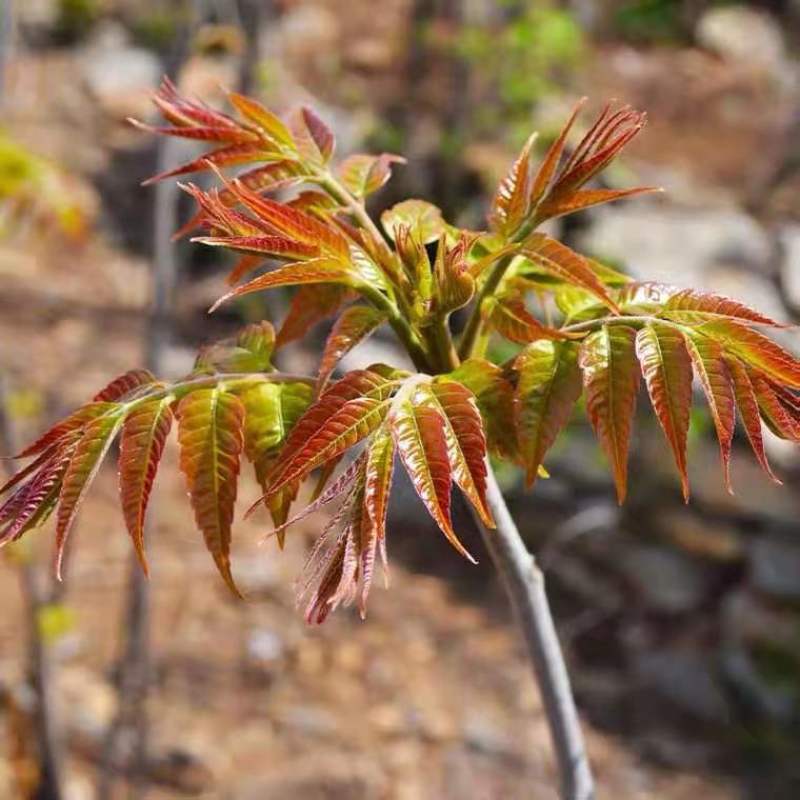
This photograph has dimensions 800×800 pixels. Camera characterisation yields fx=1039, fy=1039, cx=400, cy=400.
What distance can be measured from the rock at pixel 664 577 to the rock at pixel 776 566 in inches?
11.5

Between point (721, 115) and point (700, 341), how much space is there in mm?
9581

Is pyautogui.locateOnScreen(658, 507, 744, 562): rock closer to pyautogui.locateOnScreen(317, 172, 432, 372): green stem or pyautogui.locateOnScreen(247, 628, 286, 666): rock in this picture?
pyautogui.locateOnScreen(247, 628, 286, 666): rock

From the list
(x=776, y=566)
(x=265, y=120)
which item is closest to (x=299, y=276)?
(x=265, y=120)

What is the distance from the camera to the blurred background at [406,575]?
3.91 m

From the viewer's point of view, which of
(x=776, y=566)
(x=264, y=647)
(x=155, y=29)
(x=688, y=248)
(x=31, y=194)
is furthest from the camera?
→ (x=155, y=29)

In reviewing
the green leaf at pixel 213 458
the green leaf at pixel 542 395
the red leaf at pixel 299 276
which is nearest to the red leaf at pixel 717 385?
the green leaf at pixel 542 395

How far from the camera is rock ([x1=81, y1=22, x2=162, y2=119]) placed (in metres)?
9.30

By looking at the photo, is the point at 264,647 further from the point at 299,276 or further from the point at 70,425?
the point at 299,276

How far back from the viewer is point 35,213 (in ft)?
9.91

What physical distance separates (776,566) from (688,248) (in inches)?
91.5

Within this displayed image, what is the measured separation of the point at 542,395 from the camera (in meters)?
1.06

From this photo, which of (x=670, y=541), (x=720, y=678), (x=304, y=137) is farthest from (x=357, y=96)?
(x=304, y=137)

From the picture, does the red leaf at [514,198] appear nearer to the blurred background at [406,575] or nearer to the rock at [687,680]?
the blurred background at [406,575]

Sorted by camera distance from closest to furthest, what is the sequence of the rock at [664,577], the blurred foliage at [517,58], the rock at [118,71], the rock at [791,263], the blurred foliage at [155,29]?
the rock at [664,577] → the rock at [791,263] → the blurred foliage at [517,58] → the rock at [118,71] → the blurred foliage at [155,29]
